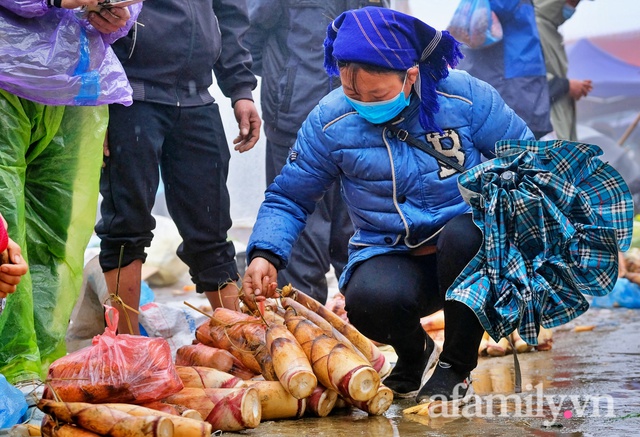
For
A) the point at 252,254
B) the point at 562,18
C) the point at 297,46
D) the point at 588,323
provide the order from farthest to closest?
the point at 562,18 → the point at 588,323 → the point at 297,46 → the point at 252,254

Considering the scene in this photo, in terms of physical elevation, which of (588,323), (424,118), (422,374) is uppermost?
(424,118)

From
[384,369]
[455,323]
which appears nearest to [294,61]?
[384,369]

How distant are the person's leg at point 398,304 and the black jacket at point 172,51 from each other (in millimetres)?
1172

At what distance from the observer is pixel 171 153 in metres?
4.22

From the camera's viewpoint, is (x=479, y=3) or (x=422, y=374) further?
(x=479, y=3)

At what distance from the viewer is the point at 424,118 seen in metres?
3.53

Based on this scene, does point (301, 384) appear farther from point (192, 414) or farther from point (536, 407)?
point (536, 407)

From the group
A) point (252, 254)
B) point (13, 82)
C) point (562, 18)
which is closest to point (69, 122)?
point (13, 82)

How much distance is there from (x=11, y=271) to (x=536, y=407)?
5.63 feet

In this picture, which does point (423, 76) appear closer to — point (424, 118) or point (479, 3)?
point (424, 118)

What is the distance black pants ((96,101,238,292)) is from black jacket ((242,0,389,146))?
35.9 inches

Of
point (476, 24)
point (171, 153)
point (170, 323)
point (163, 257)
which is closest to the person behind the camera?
point (171, 153)

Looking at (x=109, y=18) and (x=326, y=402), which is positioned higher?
(x=109, y=18)

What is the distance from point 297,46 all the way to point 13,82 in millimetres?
2156
